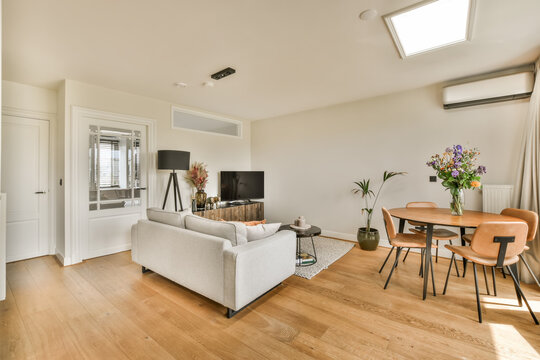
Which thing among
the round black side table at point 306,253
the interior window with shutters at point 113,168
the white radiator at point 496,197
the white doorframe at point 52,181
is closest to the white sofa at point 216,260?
the round black side table at point 306,253

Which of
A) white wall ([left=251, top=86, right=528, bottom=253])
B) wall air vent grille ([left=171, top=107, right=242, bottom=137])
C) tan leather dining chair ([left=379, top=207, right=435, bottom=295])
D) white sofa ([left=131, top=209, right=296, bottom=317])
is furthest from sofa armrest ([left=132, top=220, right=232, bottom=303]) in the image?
white wall ([left=251, top=86, right=528, bottom=253])

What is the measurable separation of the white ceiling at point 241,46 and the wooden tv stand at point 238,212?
2.11m

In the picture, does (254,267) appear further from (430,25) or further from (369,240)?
(430,25)

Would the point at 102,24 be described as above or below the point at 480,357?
above

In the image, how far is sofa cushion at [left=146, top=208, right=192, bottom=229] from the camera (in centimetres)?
263

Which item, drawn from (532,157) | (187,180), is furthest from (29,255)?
(532,157)

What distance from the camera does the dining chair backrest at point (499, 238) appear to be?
6.47 feet

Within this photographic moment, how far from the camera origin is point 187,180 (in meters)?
4.64

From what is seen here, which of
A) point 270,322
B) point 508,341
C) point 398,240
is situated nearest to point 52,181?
point 270,322

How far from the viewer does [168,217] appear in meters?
2.72

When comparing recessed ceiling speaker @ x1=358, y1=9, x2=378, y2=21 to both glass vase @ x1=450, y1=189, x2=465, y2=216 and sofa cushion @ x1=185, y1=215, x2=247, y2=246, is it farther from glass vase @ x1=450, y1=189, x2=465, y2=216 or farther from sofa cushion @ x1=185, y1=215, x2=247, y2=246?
sofa cushion @ x1=185, y1=215, x2=247, y2=246

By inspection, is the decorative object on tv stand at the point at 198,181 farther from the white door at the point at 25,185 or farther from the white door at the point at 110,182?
the white door at the point at 25,185

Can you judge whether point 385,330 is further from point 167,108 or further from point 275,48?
point 167,108

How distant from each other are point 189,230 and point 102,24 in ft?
6.66
